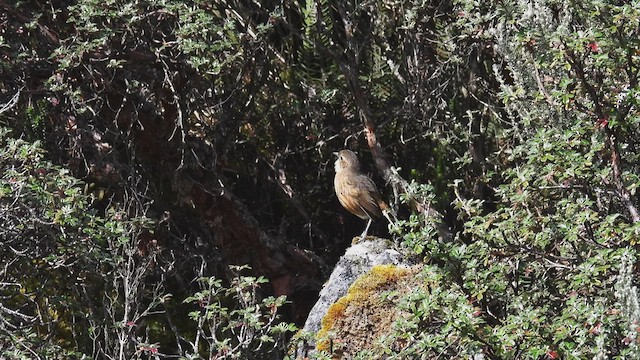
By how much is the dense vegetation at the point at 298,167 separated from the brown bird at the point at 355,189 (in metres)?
0.20

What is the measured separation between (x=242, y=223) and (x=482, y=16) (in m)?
2.50

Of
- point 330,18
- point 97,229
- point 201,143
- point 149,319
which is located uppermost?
point 330,18

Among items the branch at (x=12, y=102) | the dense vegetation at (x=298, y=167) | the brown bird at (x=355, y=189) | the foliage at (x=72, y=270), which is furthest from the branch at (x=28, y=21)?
the brown bird at (x=355, y=189)

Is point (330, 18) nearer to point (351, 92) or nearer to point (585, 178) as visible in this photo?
point (351, 92)

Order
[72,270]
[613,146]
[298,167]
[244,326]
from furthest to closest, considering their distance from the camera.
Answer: [298,167]
[72,270]
[244,326]
[613,146]

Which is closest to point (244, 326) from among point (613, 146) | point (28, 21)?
point (613, 146)

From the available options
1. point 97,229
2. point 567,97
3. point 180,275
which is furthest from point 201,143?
point 567,97

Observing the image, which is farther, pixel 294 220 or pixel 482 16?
pixel 294 220

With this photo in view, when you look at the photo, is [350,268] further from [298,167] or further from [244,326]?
[298,167]

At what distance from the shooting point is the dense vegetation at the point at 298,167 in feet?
15.8

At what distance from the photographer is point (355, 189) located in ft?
26.2

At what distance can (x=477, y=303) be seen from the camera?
529 centimetres

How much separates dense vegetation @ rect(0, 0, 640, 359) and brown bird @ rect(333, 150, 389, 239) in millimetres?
195

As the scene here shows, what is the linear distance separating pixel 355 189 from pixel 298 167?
0.85 m
